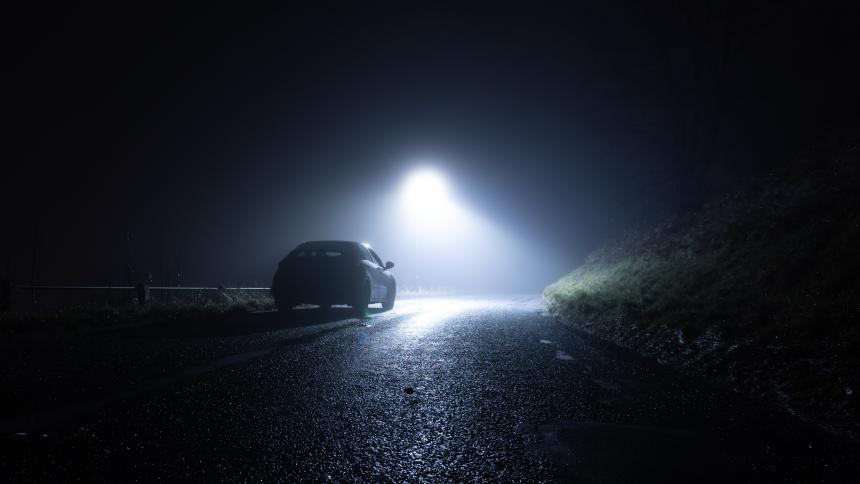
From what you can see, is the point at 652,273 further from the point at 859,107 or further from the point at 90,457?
the point at 90,457

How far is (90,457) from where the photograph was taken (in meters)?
2.31

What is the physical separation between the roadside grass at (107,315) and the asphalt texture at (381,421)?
326cm

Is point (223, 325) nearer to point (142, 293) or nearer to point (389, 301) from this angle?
point (142, 293)

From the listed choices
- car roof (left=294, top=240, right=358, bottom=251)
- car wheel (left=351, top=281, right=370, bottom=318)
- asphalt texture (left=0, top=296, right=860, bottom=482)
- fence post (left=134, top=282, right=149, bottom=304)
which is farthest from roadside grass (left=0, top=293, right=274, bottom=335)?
asphalt texture (left=0, top=296, right=860, bottom=482)

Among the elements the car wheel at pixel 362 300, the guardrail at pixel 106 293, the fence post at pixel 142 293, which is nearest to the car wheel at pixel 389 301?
the car wheel at pixel 362 300

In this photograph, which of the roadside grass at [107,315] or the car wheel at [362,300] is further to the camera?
the car wheel at [362,300]

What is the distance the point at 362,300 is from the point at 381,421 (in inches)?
302

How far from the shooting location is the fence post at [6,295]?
371 inches

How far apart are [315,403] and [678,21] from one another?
19.4 m

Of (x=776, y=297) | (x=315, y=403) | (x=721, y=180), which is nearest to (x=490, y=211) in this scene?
(x=721, y=180)

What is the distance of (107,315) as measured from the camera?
913 cm

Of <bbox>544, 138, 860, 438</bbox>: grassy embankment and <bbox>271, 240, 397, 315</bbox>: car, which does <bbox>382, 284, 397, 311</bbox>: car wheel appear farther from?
<bbox>544, 138, 860, 438</bbox>: grassy embankment

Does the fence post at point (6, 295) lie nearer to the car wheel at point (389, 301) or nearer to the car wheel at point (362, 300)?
the car wheel at point (362, 300)

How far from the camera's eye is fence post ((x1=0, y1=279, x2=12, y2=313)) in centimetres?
941
